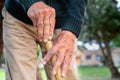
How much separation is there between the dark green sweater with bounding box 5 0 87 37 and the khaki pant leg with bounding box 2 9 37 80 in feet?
0.14

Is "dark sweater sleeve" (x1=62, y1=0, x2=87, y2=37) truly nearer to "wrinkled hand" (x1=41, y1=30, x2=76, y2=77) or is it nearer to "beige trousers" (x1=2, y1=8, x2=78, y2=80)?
"wrinkled hand" (x1=41, y1=30, x2=76, y2=77)

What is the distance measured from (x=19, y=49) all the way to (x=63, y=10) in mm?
307

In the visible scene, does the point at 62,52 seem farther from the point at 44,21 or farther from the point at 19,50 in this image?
the point at 19,50

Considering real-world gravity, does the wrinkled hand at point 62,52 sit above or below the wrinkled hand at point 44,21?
below

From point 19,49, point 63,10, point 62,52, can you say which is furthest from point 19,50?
point 62,52

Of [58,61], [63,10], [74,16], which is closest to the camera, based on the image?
[58,61]

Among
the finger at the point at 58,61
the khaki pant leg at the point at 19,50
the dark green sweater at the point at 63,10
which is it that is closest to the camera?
the finger at the point at 58,61

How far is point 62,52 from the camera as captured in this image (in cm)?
144

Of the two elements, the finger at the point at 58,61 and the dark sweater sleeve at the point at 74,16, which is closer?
the finger at the point at 58,61

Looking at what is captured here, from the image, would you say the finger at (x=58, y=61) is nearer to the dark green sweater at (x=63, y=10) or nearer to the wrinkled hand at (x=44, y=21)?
the wrinkled hand at (x=44, y=21)

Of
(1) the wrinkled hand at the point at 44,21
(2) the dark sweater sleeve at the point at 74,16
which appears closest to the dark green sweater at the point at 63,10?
(2) the dark sweater sleeve at the point at 74,16

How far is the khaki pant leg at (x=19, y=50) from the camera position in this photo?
1791 millimetres

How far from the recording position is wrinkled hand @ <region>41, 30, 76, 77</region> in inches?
55.2

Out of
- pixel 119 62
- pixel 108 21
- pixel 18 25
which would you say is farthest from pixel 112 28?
pixel 119 62
